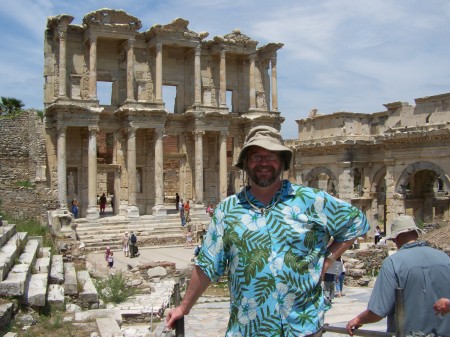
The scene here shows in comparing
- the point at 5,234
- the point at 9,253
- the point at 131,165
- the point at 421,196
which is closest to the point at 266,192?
the point at 9,253

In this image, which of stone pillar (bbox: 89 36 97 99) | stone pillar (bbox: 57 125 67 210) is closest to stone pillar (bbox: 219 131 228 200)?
stone pillar (bbox: 89 36 97 99)

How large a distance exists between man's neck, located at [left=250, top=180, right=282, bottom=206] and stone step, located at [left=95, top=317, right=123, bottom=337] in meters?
5.54

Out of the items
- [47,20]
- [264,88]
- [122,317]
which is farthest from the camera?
[264,88]

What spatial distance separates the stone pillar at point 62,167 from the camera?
87.5 ft

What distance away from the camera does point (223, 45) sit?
104 ft

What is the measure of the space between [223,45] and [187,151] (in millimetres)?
6271

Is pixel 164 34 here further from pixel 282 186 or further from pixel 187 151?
pixel 282 186

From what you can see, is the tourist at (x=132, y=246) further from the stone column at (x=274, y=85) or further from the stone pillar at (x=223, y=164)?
the stone column at (x=274, y=85)

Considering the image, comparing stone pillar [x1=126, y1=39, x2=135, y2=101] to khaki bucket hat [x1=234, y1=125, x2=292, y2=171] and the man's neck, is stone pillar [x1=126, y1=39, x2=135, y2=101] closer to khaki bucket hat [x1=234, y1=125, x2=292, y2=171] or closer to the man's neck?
khaki bucket hat [x1=234, y1=125, x2=292, y2=171]

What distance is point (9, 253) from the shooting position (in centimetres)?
1102

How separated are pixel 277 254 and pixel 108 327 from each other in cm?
606

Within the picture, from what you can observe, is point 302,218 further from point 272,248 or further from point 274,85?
point 274,85

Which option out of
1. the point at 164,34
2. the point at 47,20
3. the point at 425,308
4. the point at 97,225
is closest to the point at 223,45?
the point at 164,34

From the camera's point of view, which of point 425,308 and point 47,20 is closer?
point 425,308
